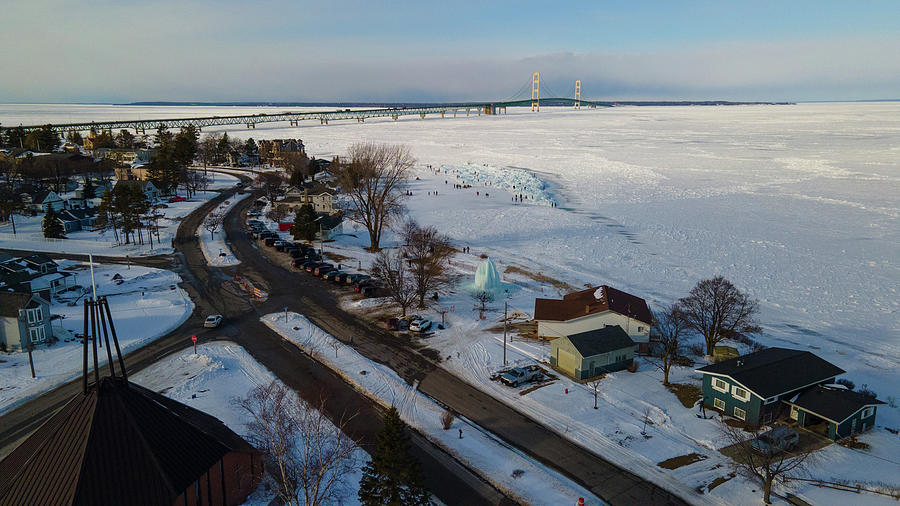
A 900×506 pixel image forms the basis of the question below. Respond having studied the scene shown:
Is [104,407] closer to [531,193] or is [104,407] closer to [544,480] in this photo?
[544,480]

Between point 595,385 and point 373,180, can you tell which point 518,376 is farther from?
point 373,180

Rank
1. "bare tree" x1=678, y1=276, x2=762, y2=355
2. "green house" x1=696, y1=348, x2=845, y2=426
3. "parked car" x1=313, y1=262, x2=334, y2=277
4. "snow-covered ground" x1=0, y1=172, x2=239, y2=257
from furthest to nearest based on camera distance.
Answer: "snow-covered ground" x1=0, y1=172, x2=239, y2=257
"parked car" x1=313, y1=262, x2=334, y2=277
"bare tree" x1=678, y1=276, x2=762, y2=355
"green house" x1=696, y1=348, x2=845, y2=426

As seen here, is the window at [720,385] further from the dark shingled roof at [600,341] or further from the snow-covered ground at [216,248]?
the snow-covered ground at [216,248]

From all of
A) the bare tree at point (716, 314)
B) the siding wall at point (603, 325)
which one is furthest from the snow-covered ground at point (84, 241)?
the bare tree at point (716, 314)

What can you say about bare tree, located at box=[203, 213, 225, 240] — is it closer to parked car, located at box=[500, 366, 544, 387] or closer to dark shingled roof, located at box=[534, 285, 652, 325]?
dark shingled roof, located at box=[534, 285, 652, 325]

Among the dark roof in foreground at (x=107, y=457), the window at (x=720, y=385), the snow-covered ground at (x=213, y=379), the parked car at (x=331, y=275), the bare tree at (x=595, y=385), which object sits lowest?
the bare tree at (x=595, y=385)

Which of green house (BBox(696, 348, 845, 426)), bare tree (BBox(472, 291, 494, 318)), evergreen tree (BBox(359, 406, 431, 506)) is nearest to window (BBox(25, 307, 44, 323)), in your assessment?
evergreen tree (BBox(359, 406, 431, 506))
